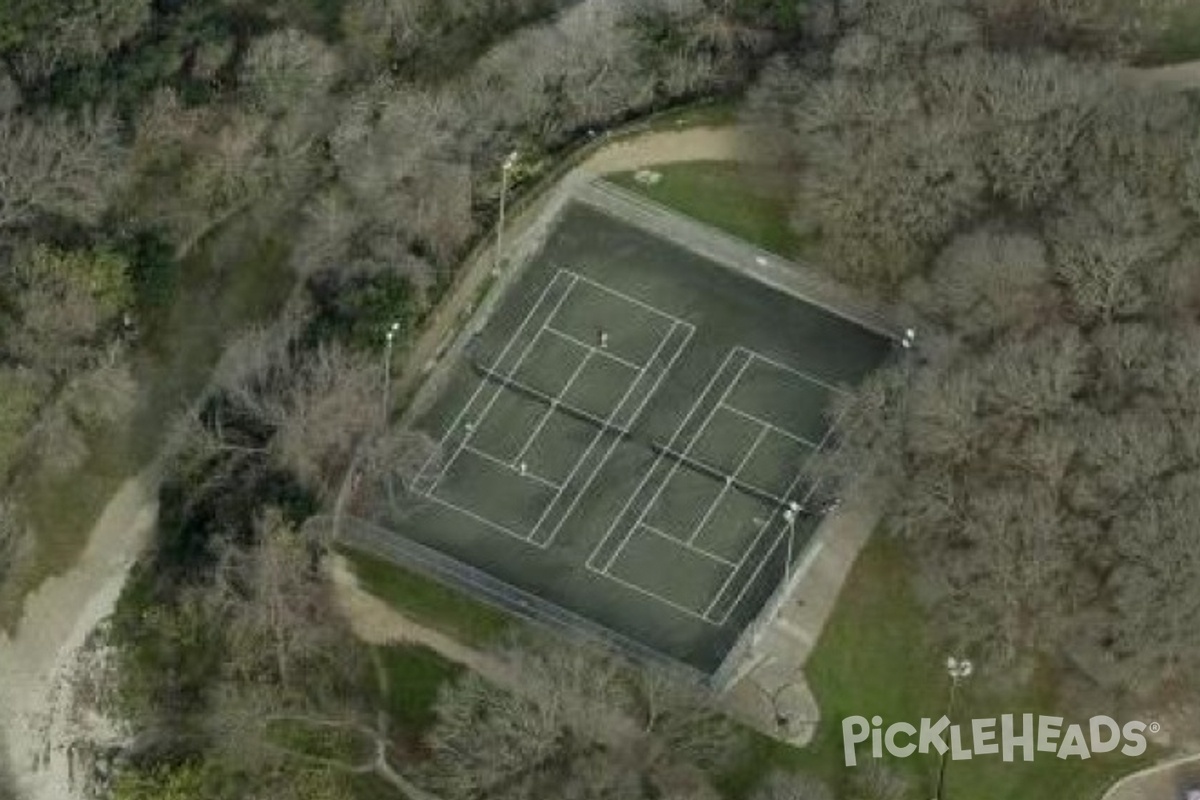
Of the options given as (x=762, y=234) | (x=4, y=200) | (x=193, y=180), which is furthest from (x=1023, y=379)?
(x=4, y=200)

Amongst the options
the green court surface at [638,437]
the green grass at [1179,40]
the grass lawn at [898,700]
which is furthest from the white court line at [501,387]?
the green grass at [1179,40]

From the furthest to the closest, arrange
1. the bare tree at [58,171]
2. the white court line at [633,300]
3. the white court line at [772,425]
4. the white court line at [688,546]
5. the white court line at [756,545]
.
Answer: the white court line at [633,300], the bare tree at [58,171], the white court line at [772,425], the white court line at [688,546], the white court line at [756,545]

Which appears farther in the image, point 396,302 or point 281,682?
point 396,302

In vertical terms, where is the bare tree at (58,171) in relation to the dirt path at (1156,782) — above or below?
above

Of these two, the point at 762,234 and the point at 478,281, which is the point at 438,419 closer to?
the point at 478,281

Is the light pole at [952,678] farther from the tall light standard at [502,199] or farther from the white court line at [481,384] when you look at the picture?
the tall light standard at [502,199]

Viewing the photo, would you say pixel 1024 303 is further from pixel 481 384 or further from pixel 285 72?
pixel 285 72

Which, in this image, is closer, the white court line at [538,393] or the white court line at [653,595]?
the white court line at [653,595]
